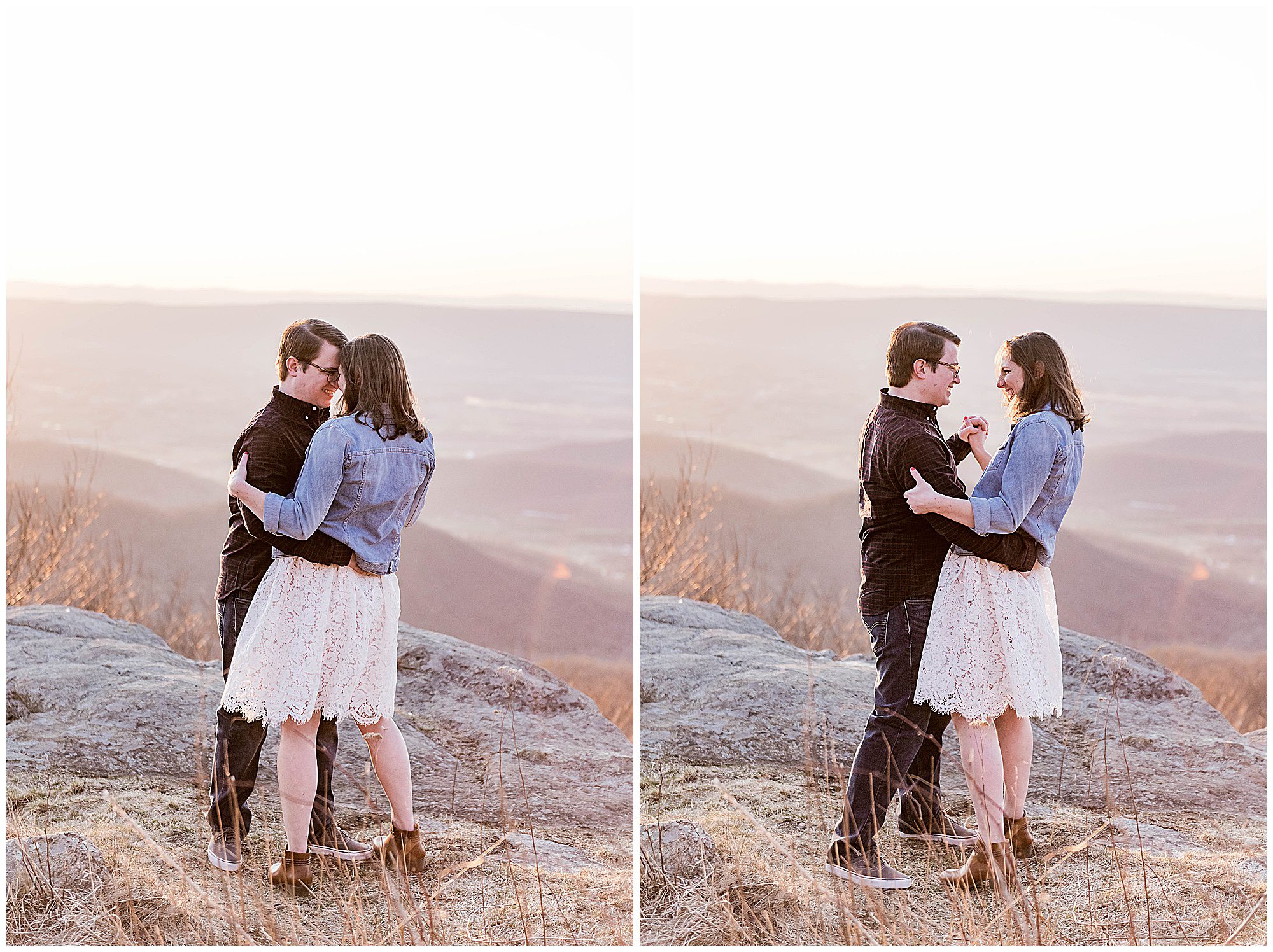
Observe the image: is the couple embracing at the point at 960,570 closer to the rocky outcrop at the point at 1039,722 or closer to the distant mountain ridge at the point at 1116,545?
the rocky outcrop at the point at 1039,722

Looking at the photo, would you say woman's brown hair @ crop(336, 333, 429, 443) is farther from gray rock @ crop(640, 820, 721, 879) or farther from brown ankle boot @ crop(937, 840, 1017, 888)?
brown ankle boot @ crop(937, 840, 1017, 888)

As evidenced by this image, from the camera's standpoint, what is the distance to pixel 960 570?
9.00ft

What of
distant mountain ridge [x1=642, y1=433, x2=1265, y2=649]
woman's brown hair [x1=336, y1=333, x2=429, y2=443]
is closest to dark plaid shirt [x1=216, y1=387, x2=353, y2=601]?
woman's brown hair [x1=336, y1=333, x2=429, y2=443]

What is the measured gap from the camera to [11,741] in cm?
365

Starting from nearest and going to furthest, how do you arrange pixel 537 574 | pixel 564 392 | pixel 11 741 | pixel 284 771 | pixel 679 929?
pixel 284 771
pixel 679 929
pixel 11 741
pixel 564 392
pixel 537 574

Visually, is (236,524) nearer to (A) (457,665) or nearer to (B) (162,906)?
(B) (162,906)

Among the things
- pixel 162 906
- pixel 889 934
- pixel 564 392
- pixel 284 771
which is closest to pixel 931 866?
pixel 889 934

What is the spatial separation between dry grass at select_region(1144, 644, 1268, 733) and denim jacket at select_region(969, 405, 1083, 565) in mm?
3031

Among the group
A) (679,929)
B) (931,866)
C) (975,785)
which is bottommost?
(679,929)

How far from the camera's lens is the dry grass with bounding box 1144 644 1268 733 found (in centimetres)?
538

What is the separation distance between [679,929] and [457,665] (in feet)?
4.58

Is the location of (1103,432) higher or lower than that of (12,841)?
higher

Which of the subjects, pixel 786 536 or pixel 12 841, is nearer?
pixel 12 841

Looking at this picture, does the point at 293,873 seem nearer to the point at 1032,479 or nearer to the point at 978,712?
the point at 978,712
